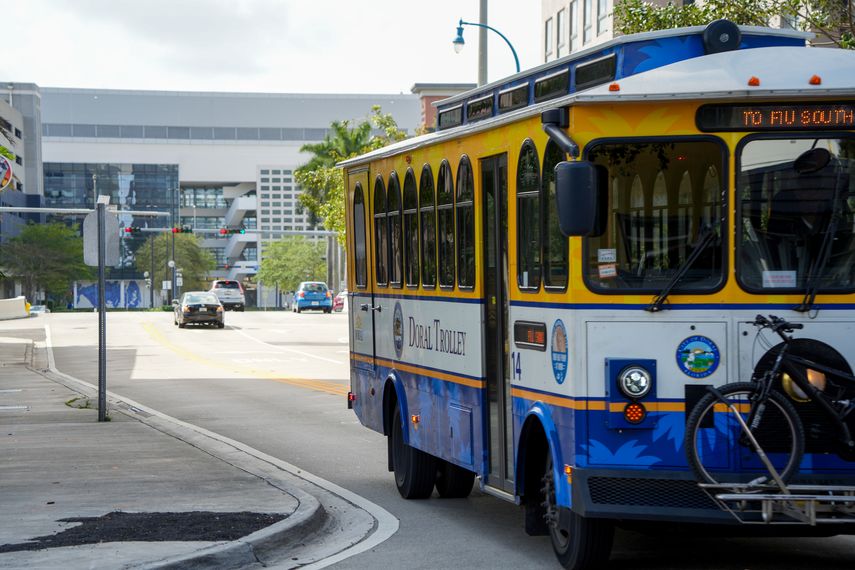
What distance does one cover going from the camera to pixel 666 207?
816cm

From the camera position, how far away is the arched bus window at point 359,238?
13.7 meters

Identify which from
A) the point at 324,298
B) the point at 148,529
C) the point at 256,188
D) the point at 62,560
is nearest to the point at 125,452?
the point at 148,529

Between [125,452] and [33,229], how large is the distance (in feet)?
321

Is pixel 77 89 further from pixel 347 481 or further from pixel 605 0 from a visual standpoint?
pixel 347 481

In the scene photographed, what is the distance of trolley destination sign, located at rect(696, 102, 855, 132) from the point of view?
8.11m

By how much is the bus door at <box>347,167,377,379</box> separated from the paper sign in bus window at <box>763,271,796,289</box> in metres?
5.66

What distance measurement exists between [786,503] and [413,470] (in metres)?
4.99

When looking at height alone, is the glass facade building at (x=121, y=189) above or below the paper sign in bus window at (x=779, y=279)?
above

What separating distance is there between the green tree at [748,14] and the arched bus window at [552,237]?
45.1 feet

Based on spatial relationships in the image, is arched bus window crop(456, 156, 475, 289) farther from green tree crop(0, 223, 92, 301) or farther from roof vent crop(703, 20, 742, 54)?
green tree crop(0, 223, 92, 301)

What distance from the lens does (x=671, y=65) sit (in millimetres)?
8367

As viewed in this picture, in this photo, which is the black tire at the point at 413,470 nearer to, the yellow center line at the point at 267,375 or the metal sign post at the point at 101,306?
the metal sign post at the point at 101,306

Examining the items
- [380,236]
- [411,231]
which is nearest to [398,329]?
[411,231]

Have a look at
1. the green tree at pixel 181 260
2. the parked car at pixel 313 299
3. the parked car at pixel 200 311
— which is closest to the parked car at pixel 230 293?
the parked car at pixel 313 299
